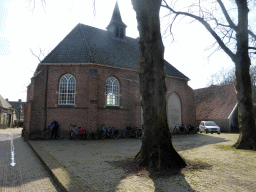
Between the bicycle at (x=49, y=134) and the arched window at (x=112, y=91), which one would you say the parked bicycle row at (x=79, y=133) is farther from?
the arched window at (x=112, y=91)

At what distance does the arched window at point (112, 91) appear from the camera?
→ 1777cm

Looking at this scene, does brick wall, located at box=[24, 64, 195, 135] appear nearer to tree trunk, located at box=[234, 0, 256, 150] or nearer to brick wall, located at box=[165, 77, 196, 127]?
brick wall, located at box=[165, 77, 196, 127]

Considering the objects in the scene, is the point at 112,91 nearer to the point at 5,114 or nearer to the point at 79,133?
the point at 79,133

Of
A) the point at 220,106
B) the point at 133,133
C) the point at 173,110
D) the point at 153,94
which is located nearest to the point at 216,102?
the point at 220,106

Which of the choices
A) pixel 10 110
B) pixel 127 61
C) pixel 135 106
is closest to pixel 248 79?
pixel 135 106

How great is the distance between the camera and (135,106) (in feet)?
59.2

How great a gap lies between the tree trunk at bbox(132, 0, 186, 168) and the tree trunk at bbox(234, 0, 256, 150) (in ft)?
17.7

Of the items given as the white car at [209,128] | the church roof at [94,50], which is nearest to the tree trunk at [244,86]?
the church roof at [94,50]

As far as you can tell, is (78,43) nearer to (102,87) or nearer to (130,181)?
(102,87)

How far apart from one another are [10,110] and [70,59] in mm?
44347

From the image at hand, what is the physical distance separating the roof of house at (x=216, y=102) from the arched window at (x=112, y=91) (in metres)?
15.9

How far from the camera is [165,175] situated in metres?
4.47

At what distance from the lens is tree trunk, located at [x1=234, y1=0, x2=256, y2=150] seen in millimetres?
8766

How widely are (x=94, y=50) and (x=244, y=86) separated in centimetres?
1363
